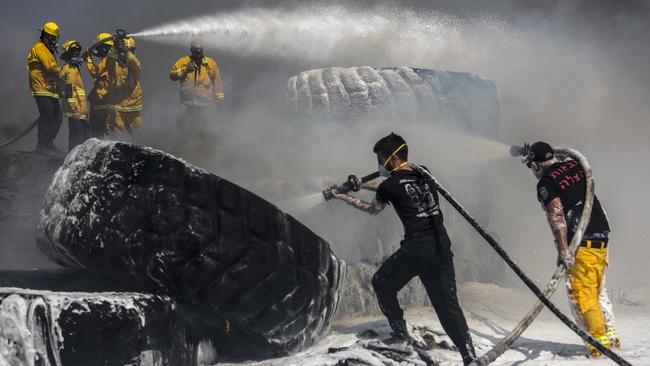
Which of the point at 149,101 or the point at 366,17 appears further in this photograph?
the point at 149,101

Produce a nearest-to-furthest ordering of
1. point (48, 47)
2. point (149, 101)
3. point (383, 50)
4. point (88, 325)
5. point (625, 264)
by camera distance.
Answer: point (88, 325) → point (48, 47) → point (625, 264) → point (383, 50) → point (149, 101)

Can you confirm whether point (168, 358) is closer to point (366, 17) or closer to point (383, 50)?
point (383, 50)

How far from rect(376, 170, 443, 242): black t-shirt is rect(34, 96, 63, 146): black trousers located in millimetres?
4223

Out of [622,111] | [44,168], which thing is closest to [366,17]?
[622,111]

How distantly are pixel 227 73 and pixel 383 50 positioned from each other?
14.9 feet

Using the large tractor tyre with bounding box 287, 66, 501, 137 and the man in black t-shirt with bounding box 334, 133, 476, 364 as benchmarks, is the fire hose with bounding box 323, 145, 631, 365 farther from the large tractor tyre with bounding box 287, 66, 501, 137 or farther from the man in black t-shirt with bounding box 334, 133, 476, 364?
the large tractor tyre with bounding box 287, 66, 501, 137

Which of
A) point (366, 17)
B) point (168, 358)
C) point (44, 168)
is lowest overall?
point (168, 358)

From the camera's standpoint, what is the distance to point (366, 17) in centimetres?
1358

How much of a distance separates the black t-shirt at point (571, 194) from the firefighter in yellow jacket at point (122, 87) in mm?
5265

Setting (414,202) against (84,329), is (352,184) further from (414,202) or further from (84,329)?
(84,329)

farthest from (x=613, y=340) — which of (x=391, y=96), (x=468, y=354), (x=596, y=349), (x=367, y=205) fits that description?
(x=391, y=96)

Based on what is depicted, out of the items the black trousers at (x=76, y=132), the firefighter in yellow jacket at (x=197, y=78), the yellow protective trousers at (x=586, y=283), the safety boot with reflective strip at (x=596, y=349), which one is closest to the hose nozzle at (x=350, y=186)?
the yellow protective trousers at (x=586, y=283)

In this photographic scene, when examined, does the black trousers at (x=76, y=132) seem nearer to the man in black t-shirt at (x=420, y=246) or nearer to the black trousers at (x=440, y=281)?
the man in black t-shirt at (x=420, y=246)

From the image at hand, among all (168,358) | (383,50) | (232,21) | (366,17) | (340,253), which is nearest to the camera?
(168,358)
